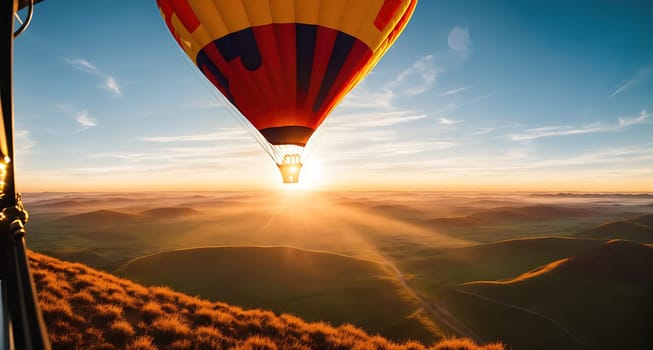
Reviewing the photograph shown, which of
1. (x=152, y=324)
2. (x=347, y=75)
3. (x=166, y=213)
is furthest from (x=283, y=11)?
(x=166, y=213)

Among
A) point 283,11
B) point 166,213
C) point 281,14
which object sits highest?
point 283,11

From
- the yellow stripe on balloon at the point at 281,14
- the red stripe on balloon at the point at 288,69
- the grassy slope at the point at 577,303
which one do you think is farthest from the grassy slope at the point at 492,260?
the yellow stripe on balloon at the point at 281,14

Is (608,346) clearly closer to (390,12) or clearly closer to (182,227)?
(390,12)

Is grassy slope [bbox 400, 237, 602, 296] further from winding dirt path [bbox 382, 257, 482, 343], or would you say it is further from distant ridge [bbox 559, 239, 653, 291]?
distant ridge [bbox 559, 239, 653, 291]

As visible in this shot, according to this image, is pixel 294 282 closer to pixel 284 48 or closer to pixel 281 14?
pixel 284 48

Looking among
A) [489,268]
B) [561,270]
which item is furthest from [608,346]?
[489,268]

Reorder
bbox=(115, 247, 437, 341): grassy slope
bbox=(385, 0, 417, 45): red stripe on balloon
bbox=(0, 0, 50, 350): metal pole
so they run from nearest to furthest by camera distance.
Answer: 1. bbox=(0, 0, 50, 350): metal pole
2. bbox=(385, 0, 417, 45): red stripe on balloon
3. bbox=(115, 247, 437, 341): grassy slope

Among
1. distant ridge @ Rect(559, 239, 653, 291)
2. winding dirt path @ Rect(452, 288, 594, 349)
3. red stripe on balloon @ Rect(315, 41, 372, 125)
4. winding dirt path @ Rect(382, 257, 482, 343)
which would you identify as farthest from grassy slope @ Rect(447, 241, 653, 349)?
red stripe on balloon @ Rect(315, 41, 372, 125)
